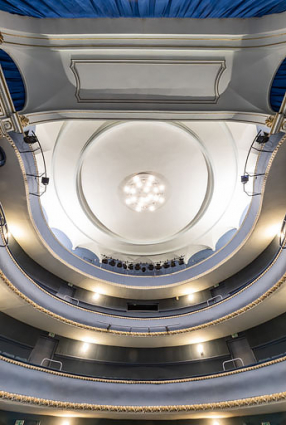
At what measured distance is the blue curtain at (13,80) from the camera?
531 cm

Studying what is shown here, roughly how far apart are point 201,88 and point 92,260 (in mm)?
15169

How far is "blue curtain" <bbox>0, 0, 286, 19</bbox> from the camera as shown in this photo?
172 inches

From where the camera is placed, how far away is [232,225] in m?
16.8

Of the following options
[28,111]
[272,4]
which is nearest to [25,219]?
[28,111]

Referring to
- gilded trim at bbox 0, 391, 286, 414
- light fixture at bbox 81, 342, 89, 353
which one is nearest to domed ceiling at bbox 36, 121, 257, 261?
light fixture at bbox 81, 342, 89, 353

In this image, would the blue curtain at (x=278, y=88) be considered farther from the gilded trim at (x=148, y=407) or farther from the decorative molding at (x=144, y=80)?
the gilded trim at (x=148, y=407)

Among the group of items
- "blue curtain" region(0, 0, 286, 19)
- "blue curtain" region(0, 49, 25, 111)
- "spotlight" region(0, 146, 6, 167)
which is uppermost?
"spotlight" region(0, 146, 6, 167)

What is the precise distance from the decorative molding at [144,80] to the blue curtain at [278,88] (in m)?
1.40

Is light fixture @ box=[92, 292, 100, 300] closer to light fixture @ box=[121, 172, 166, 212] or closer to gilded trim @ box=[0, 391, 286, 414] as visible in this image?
light fixture @ box=[121, 172, 166, 212]

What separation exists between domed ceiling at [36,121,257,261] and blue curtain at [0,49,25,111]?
698 centimetres

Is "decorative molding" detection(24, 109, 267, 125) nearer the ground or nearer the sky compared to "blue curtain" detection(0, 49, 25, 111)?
nearer the sky

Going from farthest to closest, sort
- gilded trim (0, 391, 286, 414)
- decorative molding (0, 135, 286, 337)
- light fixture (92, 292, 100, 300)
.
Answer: light fixture (92, 292, 100, 300) < decorative molding (0, 135, 286, 337) < gilded trim (0, 391, 286, 414)

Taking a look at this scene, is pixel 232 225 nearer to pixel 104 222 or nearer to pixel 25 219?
pixel 104 222

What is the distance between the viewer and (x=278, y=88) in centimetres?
579
